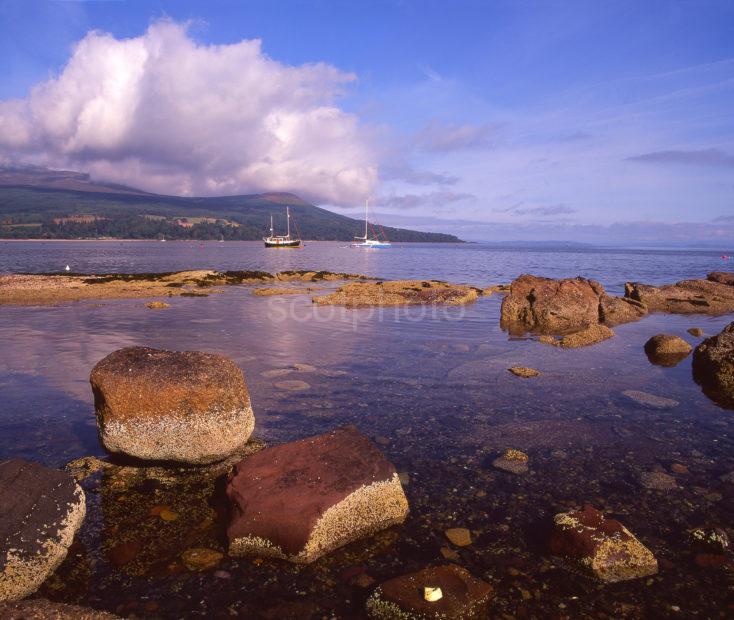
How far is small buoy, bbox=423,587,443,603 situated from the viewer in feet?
14.8

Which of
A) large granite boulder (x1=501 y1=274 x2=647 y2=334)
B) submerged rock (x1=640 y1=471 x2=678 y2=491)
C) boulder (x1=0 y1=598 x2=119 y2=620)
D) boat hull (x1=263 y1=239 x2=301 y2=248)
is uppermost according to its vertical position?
boat hull (x1=263 y1=239 x2=301 y2=248)

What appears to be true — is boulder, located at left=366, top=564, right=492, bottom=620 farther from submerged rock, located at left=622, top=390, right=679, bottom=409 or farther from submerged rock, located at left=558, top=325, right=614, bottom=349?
submerged rock, located at left=558, top=325, right=614, bottom=349

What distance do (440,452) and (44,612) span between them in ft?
19.0

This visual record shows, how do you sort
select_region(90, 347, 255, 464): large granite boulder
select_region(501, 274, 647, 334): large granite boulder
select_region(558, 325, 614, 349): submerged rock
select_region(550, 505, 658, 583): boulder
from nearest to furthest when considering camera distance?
select_region(550, 505, 658, 583): boulder, select_region(90, 347, 255, 464): large granite boulder, select_region(558, 325, 614, 349): submerged rock, select_region(501, 274, 647, 334): large granite boulder

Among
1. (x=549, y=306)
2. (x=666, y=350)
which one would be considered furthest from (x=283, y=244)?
(x=666, y=350)

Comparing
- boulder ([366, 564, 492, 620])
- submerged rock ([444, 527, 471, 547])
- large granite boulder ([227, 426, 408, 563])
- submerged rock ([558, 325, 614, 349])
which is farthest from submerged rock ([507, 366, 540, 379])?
boulder ([366, 564, 492, 620])

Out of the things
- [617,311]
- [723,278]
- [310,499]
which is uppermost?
[723,278]

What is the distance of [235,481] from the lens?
6117mm

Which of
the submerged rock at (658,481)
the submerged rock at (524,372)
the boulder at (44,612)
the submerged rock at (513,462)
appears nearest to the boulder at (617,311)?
the submerged rock at (524,372)

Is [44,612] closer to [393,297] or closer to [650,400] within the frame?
[650,400]

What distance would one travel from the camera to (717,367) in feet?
40.9

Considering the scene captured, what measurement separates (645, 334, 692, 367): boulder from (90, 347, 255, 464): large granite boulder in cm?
1339

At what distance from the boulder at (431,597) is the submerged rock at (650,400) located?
7882mm

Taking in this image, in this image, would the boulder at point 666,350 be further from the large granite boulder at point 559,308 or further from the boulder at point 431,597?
the boulder at point 431,597
